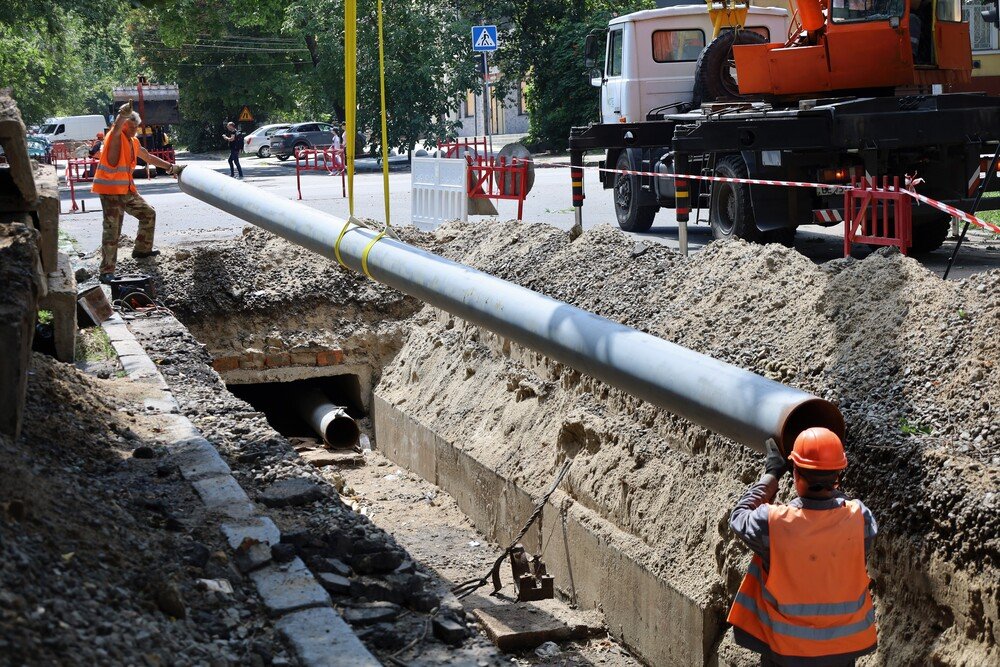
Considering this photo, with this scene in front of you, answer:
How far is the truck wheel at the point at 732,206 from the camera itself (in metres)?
11.6

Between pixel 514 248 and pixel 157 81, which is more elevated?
pixel 157 81

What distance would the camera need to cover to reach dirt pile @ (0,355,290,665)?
324 centimetres

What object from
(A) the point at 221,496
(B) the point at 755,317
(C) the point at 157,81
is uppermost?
(C) the point at 157,81

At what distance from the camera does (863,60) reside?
448 inches

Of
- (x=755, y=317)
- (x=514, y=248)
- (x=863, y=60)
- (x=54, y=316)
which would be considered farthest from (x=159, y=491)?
(x=863, y=60)

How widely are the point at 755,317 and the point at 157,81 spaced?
155 feet

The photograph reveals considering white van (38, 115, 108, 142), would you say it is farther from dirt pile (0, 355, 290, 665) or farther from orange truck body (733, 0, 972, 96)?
dirt pile (0, 355, 290, 665)

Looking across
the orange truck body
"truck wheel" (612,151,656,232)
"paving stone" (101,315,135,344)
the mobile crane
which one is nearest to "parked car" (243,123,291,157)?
"truck wheel" (612,151,656,232)

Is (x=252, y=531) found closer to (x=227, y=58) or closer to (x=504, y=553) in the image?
(x=504, y=553)

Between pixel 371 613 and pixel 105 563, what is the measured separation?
1.09 meters

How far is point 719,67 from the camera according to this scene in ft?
46.9

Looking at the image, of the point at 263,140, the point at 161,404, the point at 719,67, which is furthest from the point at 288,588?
the point at 263,140

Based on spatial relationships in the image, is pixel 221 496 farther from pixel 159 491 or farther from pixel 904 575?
pixel 904 575

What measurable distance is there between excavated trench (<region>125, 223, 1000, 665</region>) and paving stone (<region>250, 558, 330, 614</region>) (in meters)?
2.29
